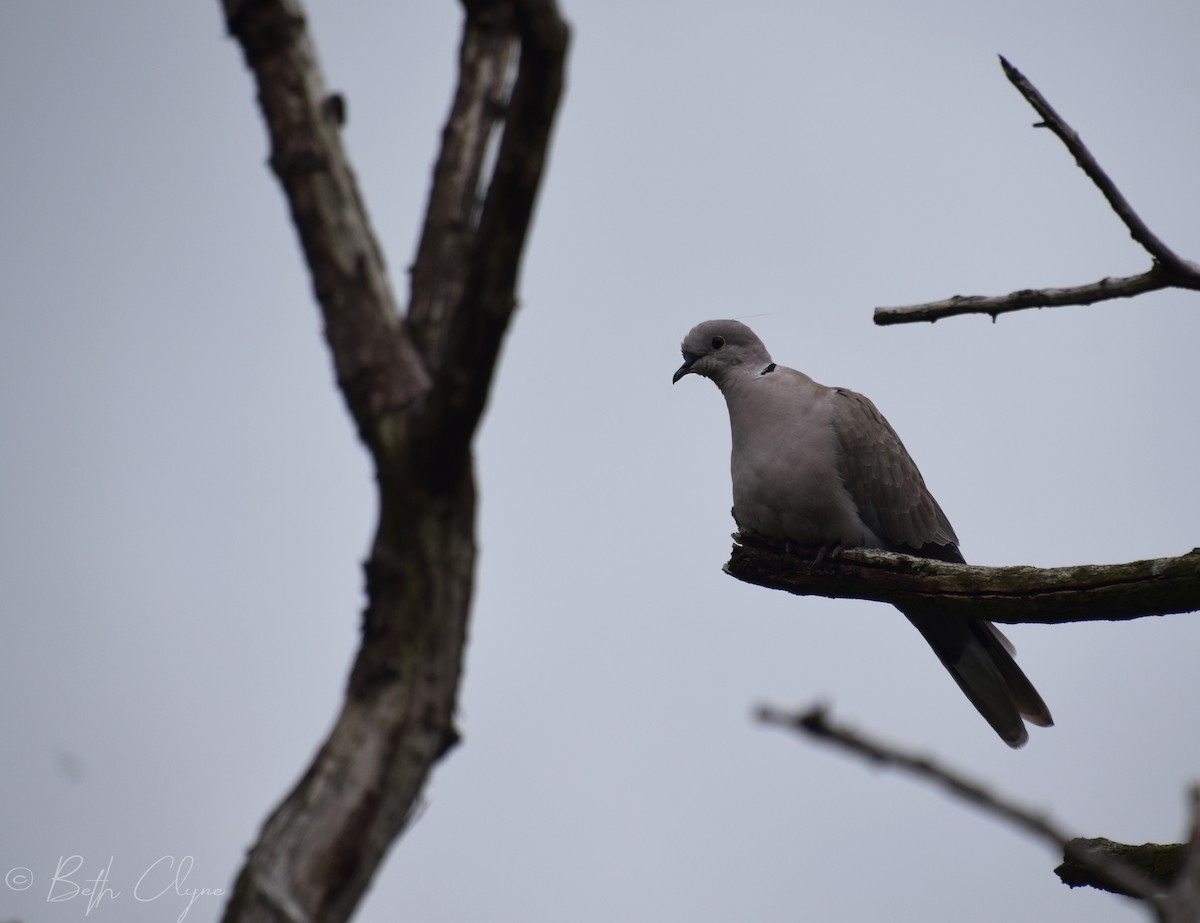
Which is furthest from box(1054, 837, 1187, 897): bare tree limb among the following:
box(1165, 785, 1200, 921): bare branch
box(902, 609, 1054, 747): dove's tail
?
box(1165, 785, 1200, 921): bare branch

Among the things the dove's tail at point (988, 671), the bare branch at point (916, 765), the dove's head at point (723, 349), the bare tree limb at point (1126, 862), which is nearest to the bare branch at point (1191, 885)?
the bare branch at point (916, 765)

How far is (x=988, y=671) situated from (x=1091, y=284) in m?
2.74

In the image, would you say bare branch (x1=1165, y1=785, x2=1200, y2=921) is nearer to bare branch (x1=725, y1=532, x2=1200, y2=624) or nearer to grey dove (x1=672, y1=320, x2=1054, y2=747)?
bare branch (x1=725, y1=532, x2=1200, y2=624)

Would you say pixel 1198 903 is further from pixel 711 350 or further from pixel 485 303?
pixel 711 350

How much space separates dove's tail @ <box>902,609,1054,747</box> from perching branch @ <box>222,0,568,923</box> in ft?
11.2

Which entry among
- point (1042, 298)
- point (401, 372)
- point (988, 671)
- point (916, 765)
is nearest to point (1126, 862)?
point (988, 671)

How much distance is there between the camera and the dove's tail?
17.4 ft

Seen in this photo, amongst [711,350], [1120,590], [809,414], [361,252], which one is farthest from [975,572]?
[361,252]

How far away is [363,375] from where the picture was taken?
247 cm

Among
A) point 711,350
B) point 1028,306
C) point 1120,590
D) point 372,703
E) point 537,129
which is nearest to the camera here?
point 537,129

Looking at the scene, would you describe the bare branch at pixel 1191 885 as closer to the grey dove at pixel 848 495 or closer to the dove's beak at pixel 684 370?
the grey dove at pixel 848 495

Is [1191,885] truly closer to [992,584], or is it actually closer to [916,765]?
[916,765]

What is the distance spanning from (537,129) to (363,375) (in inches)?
27.0

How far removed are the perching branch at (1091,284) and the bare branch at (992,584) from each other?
43.3 inches
